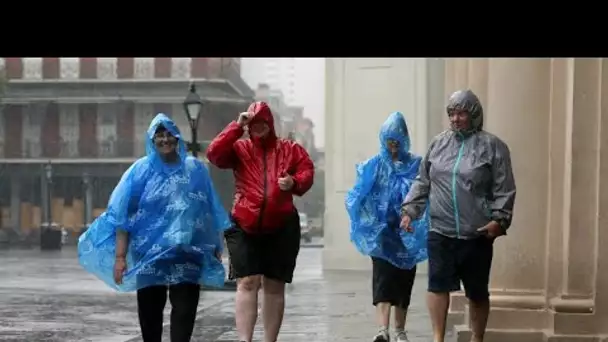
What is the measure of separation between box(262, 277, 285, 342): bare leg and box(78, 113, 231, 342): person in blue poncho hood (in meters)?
0.28

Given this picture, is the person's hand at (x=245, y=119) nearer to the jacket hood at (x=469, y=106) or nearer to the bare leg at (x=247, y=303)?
the bare leg at (x=247, y=303)

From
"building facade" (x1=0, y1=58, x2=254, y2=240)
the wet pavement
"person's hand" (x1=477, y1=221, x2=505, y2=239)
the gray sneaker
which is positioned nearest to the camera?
"person's hand" (x1=477, y1=221, x2=505, y2=239)

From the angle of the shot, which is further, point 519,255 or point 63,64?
point 63,64

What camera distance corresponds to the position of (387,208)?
21.6ft

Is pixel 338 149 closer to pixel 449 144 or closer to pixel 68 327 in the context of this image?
pixel 68 327

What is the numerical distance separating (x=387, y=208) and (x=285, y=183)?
1393 millimetres

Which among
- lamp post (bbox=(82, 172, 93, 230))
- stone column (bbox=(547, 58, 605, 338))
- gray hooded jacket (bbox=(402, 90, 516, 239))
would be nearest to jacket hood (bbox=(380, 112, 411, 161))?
gray hooded jacket (bbox=(402, 90, 516, 239))

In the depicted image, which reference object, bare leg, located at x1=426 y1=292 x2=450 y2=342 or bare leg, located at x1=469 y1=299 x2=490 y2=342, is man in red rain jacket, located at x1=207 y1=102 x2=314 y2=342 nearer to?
bare leg, located at x1=426 y1=292 x2=450 y2=342

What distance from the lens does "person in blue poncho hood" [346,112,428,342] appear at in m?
6.53

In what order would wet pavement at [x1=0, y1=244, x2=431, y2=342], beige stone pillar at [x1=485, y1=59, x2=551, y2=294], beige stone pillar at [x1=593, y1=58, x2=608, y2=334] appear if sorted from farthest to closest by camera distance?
wet pavement at [x1=0, y1=244, x2=431, y2=342], beige stone pillar at [x1=485, y1=59, x2=551, y2=294], beige stone pillar at [x1=593, y1=58, x2=608, y2=334]
